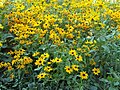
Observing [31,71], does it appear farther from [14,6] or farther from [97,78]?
[14,6]

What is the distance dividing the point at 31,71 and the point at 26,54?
0.42ft

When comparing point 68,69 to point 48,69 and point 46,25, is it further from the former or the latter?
point 46,25

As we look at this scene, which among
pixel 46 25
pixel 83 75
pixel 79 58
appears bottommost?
pixel 83 75

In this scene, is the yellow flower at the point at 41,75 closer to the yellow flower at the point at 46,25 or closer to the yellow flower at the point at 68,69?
the yellow flower at the point at 68,69

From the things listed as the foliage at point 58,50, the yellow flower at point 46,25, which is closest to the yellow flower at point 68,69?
the foliage at point 58,50

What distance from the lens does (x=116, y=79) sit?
2268 millimetres

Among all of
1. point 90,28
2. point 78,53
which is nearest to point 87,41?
point 78,53

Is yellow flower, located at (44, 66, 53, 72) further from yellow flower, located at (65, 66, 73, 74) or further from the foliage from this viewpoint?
yellow flower, located at (65, 66, 73, 74)

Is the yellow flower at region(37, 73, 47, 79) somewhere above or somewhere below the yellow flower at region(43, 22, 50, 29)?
below

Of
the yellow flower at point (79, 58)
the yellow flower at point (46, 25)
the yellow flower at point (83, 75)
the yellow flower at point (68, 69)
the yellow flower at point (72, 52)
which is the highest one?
the yellow flower at point (46, 25)

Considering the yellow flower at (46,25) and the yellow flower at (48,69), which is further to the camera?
the yellow flower at (46,25)

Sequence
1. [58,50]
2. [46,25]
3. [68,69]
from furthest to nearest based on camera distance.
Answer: [46,25] < [58,50] < [68,69]

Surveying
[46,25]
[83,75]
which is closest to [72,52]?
[83,75]

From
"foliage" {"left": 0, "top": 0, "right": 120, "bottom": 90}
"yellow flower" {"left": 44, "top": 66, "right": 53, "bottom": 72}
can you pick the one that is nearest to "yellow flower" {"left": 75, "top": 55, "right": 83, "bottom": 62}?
"foliage" {"left": 0, "top": 0, "right": 120, "bottom": 90}
